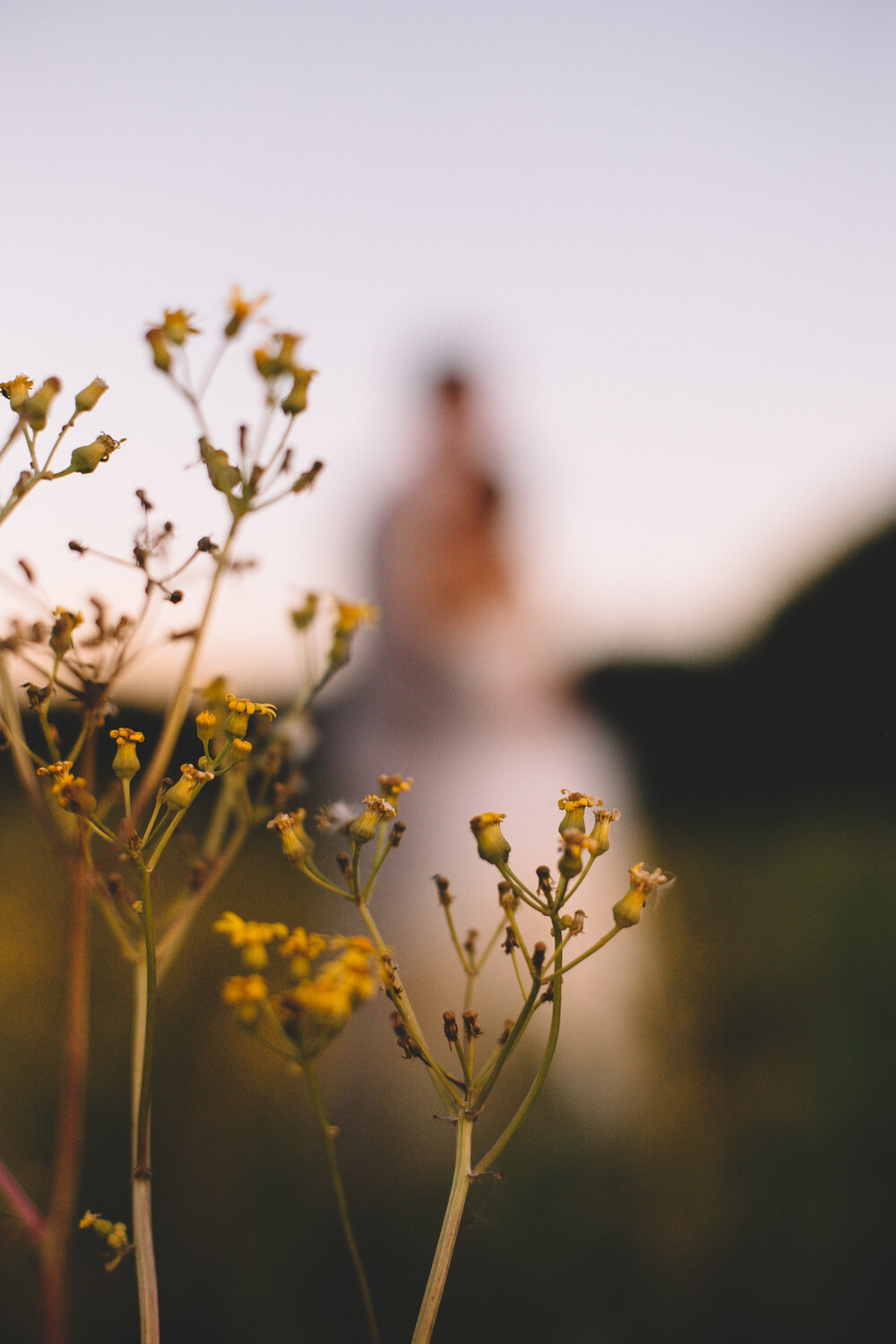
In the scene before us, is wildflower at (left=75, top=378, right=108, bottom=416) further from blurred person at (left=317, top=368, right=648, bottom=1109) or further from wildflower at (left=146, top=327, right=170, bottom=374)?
blurred person at (left=317, top=368, right=648, bottom=1109)

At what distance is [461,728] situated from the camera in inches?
177

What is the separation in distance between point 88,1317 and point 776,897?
535 centimetres

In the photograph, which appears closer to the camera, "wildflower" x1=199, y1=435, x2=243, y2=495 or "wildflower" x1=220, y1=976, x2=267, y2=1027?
"wildflower" x1=220, y1=976, x2=267, y2=1027

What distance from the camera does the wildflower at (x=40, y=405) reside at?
793mm

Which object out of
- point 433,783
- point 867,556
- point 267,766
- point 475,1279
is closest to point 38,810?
point 267,766

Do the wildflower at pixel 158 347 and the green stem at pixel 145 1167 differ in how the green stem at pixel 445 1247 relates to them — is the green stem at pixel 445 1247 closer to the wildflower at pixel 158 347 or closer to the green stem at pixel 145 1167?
the green stem at pixel 145 1167

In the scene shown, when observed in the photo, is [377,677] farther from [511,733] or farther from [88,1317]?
[88,1317]

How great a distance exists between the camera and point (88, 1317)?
92.5 inches

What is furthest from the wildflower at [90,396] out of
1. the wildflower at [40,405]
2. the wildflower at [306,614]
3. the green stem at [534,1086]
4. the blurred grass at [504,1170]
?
the blurred grass at [504,1170]

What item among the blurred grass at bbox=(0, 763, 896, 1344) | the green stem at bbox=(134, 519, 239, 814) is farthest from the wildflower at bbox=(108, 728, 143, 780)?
the blurred grass at bbox=(0, 763, 896, 1344)

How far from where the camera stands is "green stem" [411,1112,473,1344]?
644 millimetres

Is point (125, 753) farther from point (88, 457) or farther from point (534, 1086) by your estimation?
point (534, 1086)

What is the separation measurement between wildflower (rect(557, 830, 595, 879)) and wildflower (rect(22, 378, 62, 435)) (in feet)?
1.98

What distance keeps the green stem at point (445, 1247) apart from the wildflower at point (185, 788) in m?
0.36
